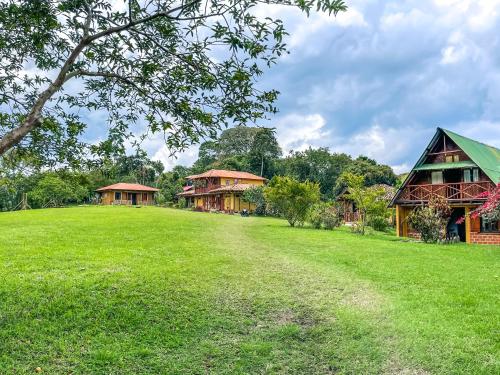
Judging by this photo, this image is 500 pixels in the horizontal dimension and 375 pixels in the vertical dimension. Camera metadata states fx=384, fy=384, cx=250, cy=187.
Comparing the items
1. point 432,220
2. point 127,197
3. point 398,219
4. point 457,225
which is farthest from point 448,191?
point 127,197

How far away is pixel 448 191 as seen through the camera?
24.2m

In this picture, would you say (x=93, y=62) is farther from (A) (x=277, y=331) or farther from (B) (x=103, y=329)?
(A) (x=277, y=331)

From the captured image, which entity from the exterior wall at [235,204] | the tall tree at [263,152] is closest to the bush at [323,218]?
the exterior wall at [235,204]

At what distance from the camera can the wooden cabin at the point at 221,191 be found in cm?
4803

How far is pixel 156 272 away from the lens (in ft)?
33.1

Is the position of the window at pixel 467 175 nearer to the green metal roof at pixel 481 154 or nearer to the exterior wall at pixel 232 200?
the green metal roof at pixel 481 154

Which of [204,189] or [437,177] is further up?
[204,189]

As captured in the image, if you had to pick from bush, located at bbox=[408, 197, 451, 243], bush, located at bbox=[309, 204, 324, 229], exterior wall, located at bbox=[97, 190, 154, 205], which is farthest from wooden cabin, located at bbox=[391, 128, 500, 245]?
exterior wall, located at bbox=[97, 190, 154, 205]

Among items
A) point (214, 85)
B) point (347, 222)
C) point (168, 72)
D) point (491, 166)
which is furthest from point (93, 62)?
point (347, 222)

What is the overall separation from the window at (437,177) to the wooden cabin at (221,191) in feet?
77.6

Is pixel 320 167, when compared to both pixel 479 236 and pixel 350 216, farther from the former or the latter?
pixel 479 236

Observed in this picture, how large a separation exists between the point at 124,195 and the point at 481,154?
49.5 meters

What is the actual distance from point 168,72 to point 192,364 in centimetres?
459

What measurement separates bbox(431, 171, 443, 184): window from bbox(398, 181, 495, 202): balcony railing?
1.05m
